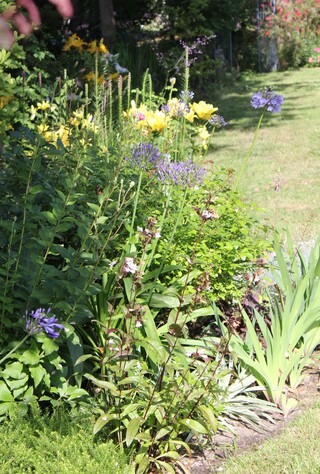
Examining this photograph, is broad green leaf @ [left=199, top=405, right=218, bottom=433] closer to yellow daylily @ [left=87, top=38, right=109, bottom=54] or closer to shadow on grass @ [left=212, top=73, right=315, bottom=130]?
yellow daylily @ [left=87, top=38, right=109, bottom=54]

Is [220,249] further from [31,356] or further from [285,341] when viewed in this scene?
[31,356]

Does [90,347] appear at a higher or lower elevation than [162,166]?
lower

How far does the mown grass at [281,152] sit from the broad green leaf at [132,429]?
5.73ft

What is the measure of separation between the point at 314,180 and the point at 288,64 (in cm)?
1052

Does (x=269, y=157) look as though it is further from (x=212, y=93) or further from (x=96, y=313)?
(x=96, y=313)

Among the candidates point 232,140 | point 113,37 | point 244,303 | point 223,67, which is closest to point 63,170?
point 244,303

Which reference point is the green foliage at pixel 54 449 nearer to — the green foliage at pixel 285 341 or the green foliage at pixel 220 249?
the green foliage at pixel 285 341

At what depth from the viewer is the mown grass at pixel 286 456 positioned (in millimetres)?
2645

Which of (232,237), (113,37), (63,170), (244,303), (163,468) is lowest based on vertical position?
(163,468)

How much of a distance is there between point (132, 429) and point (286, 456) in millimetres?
697

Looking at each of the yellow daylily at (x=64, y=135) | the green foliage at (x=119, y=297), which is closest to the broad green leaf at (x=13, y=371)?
the green foliage at (x=119, y=297)

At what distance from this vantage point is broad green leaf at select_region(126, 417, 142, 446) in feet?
7.84

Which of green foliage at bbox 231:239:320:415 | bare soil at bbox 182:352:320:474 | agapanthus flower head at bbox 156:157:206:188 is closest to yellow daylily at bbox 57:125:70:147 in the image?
agapanthus flower head at bbox 156:157:206:188

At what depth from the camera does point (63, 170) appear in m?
3.58
